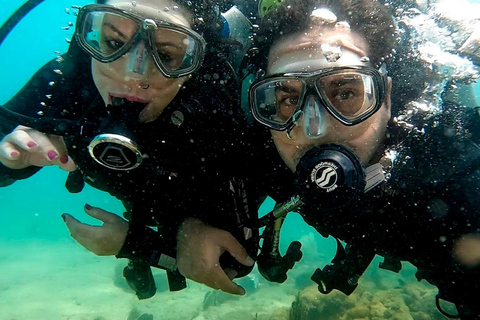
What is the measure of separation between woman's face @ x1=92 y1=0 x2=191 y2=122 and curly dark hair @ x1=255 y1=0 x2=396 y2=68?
90cm

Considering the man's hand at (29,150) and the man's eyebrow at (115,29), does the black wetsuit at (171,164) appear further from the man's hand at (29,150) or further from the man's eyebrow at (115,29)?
the man's eyebrow at (115,29)

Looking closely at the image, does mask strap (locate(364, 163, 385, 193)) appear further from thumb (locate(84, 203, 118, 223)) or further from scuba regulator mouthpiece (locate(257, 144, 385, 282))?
thumb (locate(84, 203, 118, 223))

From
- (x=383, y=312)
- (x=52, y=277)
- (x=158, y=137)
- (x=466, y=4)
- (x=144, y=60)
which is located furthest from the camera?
(x=52, y=277)

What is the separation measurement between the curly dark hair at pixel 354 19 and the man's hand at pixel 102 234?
222 cm

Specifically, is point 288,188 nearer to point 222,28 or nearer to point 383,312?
point 222,28

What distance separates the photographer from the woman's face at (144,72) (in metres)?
2.96

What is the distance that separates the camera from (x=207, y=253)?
3.07m

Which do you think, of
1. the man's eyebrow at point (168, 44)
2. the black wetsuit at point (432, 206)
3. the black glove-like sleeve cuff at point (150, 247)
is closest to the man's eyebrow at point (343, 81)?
the black wetsuit at point (432, 206)

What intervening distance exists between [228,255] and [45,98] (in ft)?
8.18

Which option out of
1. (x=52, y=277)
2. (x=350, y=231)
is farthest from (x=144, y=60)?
(x=52, y=277)

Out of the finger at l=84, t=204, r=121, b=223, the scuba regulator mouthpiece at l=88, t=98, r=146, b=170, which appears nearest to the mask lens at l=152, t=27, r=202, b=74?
the scuba regulator mouthpiece at l=88, t=98, r=146, b=170

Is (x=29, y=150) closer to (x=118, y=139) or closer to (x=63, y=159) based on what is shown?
(x=63, y=159)

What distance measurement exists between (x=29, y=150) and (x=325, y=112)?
7.30 ft

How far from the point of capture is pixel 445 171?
2.50m
